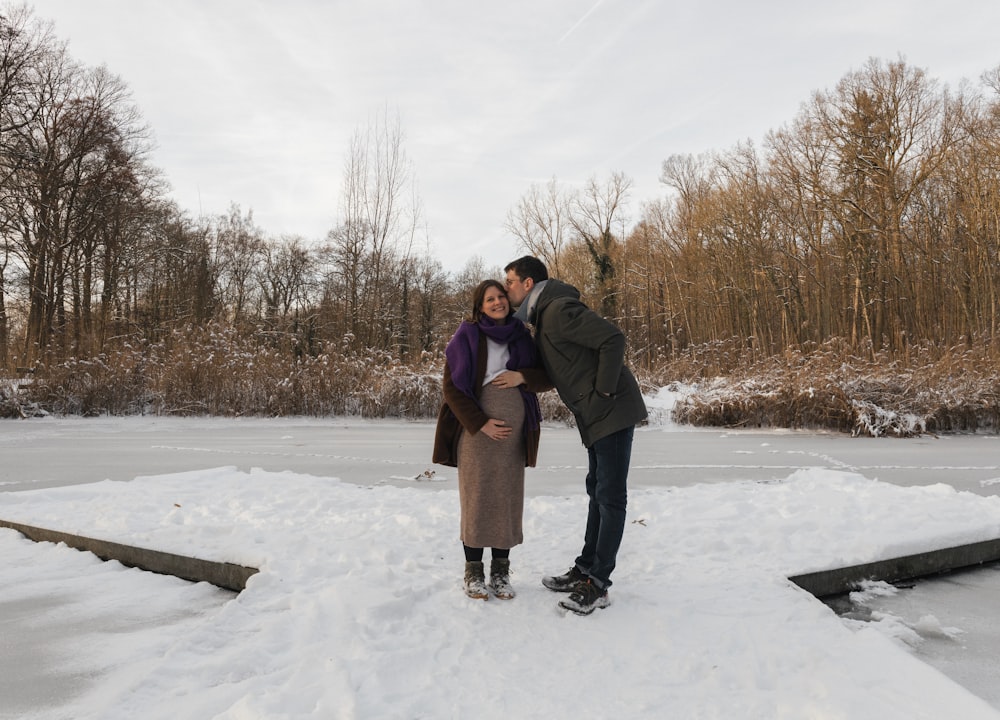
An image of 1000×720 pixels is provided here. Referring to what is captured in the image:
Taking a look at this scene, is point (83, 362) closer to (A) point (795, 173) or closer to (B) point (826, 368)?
(B) point (826, 368)

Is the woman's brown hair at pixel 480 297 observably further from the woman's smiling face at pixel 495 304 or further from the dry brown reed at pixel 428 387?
the dry brown reed at pixel 428 387

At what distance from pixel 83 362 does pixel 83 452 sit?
16.4 ft

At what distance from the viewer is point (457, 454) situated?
3.01m

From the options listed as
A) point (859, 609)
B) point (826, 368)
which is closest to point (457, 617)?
point (859, 609)

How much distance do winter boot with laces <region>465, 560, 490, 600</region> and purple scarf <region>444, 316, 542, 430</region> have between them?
64cm

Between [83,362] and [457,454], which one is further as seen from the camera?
[83,362]

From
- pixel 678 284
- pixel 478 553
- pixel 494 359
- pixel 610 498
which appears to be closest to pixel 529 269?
pixel 494 359

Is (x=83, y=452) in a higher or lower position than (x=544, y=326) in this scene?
lower

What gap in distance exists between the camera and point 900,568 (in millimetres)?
3357

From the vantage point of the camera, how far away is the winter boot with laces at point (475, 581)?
2.82 meters

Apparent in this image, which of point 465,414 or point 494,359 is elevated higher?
point 494,359

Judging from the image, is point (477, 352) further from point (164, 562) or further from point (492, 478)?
point (164, 562)

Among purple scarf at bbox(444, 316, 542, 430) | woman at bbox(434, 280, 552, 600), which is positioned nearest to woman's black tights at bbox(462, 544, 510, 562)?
woman at bbox(434, 280, 552, 600)

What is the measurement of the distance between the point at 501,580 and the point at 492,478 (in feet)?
1.48
